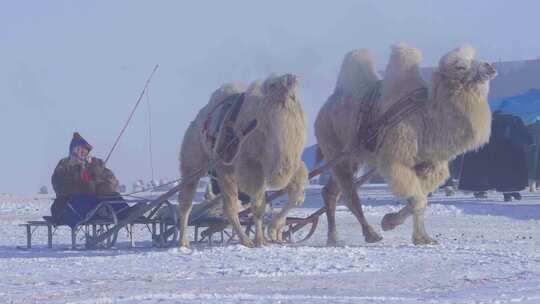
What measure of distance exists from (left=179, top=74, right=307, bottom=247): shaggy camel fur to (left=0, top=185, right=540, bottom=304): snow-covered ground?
0.89 metres

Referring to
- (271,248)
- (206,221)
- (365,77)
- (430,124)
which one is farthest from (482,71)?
(206,221)

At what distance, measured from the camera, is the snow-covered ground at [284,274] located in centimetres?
1021

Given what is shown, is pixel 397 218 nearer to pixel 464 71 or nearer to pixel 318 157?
pixel 464 71

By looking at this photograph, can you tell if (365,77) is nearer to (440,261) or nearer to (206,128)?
(206,128)

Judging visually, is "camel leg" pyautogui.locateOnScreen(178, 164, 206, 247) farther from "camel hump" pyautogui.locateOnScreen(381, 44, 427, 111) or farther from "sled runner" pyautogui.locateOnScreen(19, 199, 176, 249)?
"camel hump" pyautogui.locateOnScreen(381, 44, 427, 111)

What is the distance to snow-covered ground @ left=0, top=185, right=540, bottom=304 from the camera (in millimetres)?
10211

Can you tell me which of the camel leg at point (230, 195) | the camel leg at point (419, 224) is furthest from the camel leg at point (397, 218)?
the camel leg at point (230, 195)

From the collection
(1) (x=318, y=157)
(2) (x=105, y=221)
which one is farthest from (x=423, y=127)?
(2) (x=105, y=221)

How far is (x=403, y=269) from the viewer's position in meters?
12.4

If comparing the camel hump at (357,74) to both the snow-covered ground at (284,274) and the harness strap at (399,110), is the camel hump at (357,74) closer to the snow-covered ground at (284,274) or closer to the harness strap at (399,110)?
the harness strap at (399,110)

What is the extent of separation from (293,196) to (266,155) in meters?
0.97

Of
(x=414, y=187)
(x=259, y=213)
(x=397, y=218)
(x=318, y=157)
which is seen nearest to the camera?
(x=414, y=187)

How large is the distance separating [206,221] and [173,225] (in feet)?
1.55

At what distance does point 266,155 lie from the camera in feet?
50.4
